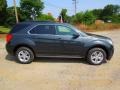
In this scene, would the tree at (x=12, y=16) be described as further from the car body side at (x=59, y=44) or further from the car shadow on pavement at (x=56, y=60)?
the car body side at (x=59, y=44)

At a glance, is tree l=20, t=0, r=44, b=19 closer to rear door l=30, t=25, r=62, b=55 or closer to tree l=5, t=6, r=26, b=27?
tree l=5, t=6, r=26, b=27

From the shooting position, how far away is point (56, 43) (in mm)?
10453

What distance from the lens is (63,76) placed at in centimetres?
860

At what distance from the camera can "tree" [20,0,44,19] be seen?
209ft

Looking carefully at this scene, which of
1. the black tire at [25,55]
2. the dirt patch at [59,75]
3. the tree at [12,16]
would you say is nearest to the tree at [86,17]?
the tree at [12,16]

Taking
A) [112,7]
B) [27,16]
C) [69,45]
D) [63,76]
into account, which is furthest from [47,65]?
[112,7]

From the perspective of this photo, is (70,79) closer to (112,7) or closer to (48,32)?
(48,32)

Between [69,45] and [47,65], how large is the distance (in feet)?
3.95

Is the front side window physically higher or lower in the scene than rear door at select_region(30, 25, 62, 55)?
higher

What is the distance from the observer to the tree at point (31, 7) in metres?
63.7

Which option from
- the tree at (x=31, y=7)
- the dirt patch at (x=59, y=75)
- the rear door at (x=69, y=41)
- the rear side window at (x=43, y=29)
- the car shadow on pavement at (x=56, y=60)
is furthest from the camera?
the tree at (x=31, y=7)

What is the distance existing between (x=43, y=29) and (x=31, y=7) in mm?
55600

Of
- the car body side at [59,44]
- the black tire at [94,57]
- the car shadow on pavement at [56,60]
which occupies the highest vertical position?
the car body side at [59,44]

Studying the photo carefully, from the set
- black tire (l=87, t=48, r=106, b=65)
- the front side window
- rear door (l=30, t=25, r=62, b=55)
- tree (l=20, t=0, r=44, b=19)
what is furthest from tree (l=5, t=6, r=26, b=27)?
black tire (l=87, t=48, r=106, b=65)
